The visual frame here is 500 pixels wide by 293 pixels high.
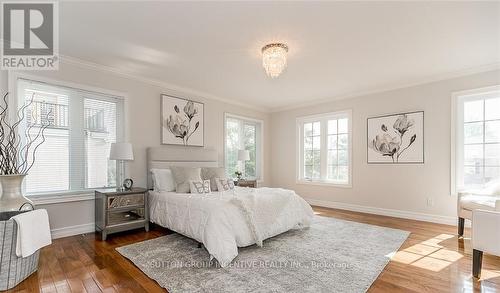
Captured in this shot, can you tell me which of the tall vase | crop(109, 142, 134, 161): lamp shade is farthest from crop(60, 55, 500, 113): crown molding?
the tall vase

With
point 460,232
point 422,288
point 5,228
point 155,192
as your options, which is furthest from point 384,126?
point 5,228

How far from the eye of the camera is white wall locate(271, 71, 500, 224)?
13.0 ft

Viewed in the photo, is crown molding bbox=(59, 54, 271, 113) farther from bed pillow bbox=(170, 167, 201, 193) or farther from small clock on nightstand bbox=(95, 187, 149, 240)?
small clock on nightstand bbox=(95, 187, 149, 240)

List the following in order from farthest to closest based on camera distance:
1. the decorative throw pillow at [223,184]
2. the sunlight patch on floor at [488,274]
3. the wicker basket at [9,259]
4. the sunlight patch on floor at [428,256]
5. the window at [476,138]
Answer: the decorative throw pillow at [223,184], the window at [476,138], the sunlight patch on floor at [428,256], the sunlight patch on floor at [488,274], the wicker basket at [9,259]

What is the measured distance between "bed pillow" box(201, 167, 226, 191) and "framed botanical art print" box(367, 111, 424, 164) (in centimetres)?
299

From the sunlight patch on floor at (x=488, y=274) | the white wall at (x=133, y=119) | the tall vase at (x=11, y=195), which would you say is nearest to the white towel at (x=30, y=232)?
the tall vase at (x=11, y=195)

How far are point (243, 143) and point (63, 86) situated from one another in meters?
3.65

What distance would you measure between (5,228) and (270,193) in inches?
107

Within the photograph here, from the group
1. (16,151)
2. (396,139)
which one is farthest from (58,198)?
(396,139)

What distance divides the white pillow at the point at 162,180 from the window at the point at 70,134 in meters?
0.68

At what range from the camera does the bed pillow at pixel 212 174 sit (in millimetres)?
3989

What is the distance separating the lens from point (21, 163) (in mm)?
2980

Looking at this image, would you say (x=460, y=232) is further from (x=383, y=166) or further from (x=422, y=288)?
(x=422, y=288)

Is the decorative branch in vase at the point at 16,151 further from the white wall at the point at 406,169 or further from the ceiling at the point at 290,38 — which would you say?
the white wall at the point at 406,169
